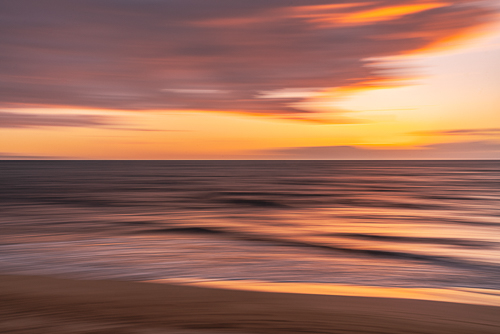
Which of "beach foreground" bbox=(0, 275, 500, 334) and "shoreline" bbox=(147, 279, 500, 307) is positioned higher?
"shoreline" bbox=(147, 279, 500, 307)

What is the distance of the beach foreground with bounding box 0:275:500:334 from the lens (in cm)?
396

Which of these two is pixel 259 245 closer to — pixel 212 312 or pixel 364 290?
pixel 364 290

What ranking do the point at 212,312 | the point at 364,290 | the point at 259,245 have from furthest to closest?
the point at 259,245 → the point at 364,290 → the point at 212,312

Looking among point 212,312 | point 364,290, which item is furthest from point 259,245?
point 212,312

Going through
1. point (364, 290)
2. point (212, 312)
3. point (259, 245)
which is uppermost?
point (259, 245)

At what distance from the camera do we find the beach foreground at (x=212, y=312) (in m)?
3.96

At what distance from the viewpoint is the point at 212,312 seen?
4.41 m

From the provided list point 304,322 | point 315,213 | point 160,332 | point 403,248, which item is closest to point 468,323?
point 304,322

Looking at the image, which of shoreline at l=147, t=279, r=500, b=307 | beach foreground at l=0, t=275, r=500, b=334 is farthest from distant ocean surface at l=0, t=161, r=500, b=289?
beach foreground at l=0, t=275, r=500, b=334

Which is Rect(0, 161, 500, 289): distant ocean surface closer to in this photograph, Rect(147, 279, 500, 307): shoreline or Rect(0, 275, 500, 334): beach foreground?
Rect(147, 279, 500, 307): shoreline

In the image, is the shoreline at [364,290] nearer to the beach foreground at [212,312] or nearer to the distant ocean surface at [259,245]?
the distant ocean surface at [259,245]

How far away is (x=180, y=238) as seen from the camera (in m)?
11.3

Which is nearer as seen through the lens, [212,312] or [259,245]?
[212,312]

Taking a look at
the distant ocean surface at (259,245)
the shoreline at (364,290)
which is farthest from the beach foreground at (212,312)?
the distant ocean surface at (259,245)
